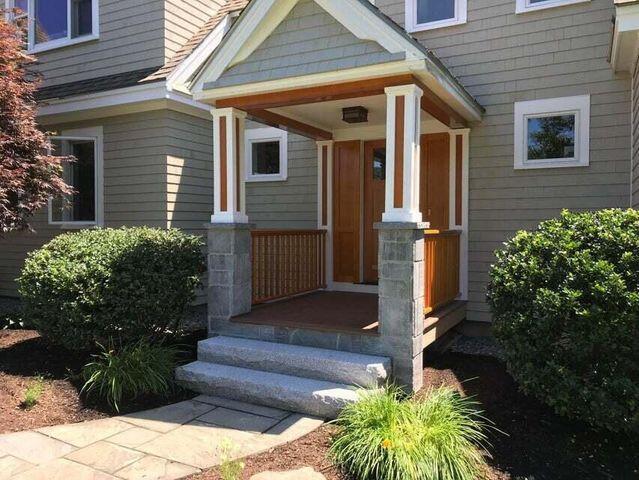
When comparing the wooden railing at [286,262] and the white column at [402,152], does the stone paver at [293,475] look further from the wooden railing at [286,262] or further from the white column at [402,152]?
the wooden railing at [286,262]

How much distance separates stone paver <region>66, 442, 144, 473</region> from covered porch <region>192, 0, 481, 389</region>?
1734 millimetres

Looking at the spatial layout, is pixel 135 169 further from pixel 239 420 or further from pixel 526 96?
pixel 526 96

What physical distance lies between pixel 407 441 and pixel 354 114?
3.76 meters

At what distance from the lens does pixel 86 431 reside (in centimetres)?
375

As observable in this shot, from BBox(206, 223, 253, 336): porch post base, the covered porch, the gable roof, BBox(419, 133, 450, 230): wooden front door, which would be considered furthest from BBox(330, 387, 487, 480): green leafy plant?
the gable roof

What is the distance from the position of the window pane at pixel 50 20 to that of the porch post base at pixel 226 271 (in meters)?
5.25

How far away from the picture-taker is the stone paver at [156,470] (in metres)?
3.09

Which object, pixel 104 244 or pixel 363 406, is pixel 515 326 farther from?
pixel 104 244

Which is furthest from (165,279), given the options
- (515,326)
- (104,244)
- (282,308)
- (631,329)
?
(631,329)

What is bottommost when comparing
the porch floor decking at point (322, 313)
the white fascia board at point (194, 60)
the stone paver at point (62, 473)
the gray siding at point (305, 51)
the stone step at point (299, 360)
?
the stone paver at point (62, 473)

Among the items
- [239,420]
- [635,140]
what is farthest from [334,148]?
[239,420]

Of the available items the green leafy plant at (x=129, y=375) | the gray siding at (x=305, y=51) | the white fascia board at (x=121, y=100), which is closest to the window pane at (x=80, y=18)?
the white fascia board at (x=121, y=100)

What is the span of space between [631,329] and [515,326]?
2.36 ft

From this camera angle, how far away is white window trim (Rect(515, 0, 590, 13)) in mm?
5711
